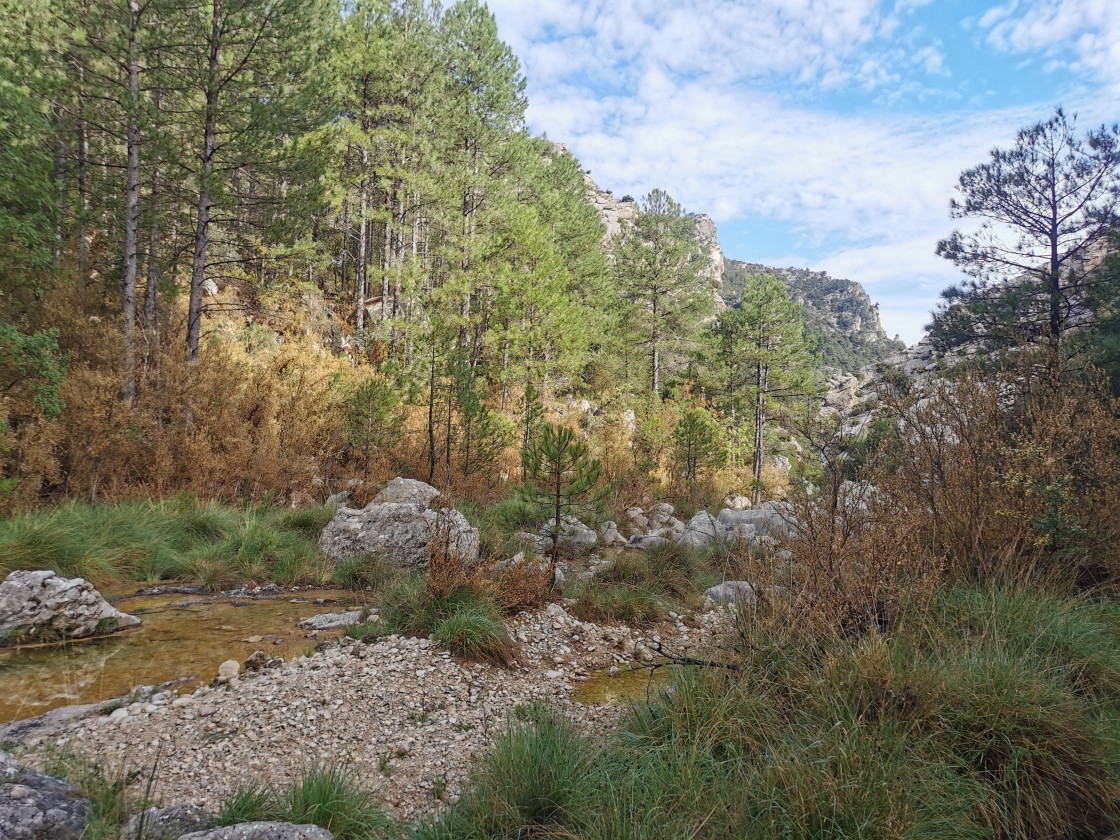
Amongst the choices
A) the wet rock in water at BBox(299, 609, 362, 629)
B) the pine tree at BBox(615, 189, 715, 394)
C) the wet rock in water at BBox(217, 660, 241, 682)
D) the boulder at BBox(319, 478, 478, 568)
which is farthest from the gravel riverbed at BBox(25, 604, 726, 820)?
the pine tree at BBox(615, 189, 715, 394)

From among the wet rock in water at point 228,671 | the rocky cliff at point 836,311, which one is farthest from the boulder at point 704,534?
the rocky cliff at point 836,311

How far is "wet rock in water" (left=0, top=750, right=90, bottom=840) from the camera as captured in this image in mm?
2139

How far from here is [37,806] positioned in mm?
2260

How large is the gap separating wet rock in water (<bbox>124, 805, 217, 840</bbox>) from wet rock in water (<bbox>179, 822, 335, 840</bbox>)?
0.13 metres

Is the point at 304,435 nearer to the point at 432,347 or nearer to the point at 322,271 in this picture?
the point at 432,347

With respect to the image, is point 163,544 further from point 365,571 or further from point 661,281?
point 661,281

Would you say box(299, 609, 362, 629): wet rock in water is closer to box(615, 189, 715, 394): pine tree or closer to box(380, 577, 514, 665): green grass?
box(380, 577, 514, 665): green grass

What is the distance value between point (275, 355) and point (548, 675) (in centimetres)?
1208

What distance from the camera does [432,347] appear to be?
436 inches

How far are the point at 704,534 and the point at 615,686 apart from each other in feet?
18.8

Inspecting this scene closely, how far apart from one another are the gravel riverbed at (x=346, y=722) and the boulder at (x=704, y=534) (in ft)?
15.7

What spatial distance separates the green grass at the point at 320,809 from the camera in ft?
8.20

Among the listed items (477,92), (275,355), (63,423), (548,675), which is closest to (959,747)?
(548,675)

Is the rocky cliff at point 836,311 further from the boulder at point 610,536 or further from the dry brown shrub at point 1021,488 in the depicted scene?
the dry brown shrub at point 1021,488
